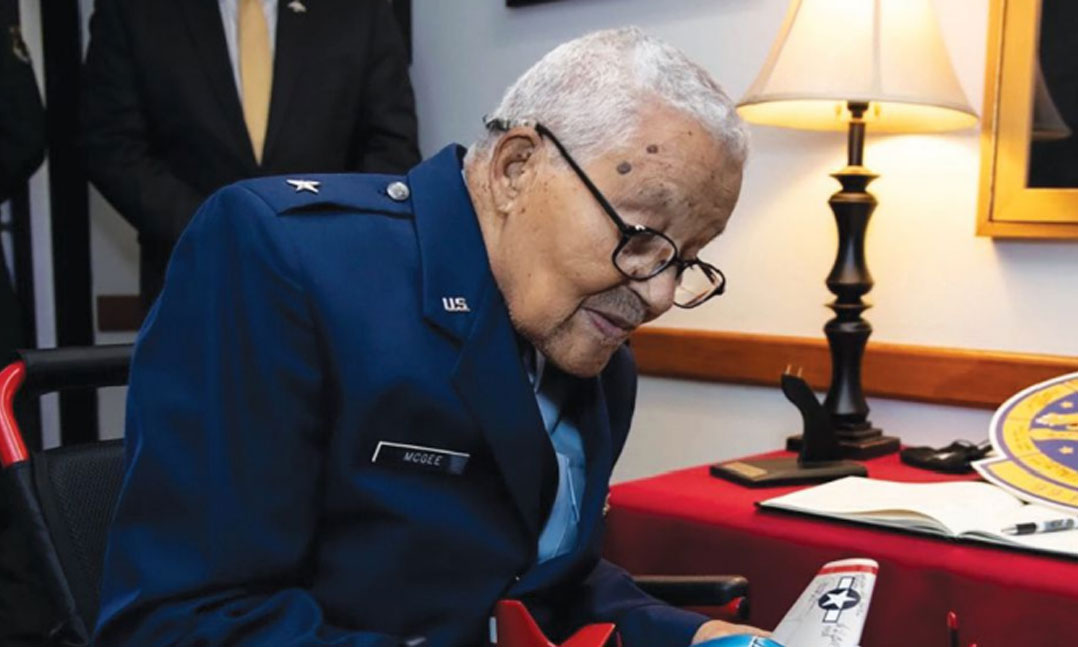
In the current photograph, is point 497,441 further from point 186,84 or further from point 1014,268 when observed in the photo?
point 186,84

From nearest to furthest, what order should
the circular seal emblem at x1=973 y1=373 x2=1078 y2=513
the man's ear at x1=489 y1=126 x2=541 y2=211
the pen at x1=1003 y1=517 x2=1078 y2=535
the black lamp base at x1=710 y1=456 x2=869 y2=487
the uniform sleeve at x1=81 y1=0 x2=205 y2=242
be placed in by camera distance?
the man's ear at x1=489 y1=126 x2=541 y2=211, the pen at x1=1003 y1=517 x2=1078 y2=535, the circular seal emblem at x1=973 y1=373 x2=1078 y2=513, the black lamp base at x1=710 y1=456 x2=869 y2=487, the uniform sleeve at x1=81 y1=0 x2=205 y2=242

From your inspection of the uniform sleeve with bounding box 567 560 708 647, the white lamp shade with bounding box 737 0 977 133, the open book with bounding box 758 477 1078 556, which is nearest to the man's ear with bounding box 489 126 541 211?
the uniform sleeve with bounding box 567 560 708 647

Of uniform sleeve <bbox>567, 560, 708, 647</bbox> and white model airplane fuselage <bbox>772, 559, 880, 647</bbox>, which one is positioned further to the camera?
uniform sleeve <bbox>567, 560, 708, 647</bbox>

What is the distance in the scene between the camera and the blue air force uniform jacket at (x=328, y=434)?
0.79 m

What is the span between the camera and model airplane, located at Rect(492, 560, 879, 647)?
812mm

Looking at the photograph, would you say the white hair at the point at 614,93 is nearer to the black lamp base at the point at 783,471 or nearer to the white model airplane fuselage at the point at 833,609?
the white model airplane fuselage at the point at 833,609

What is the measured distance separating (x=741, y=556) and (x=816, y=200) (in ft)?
2.86

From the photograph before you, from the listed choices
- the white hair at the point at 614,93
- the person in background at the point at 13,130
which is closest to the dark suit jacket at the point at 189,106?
the person in background at the point at 13,130

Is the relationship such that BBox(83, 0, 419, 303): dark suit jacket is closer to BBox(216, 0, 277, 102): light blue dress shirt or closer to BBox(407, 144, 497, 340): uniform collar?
BBox(216, 0, 277, 102): light blue dress shirt

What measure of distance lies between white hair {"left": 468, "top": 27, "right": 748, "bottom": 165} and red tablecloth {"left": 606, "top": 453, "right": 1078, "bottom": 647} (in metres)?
0.50

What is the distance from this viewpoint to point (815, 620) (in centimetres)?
94

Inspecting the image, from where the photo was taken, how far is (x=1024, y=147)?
1.63 metres

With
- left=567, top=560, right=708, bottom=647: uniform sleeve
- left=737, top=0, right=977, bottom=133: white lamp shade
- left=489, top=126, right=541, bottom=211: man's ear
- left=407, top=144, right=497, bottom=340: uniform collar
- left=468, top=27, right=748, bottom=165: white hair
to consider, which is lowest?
left=567, top=560, right=708, bottom=647: uniform sleeve

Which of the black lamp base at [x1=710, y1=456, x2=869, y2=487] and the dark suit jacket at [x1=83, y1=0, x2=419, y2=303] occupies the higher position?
the dark suit jacket at [x1=83, y1=0, x2=419, y2=303]
